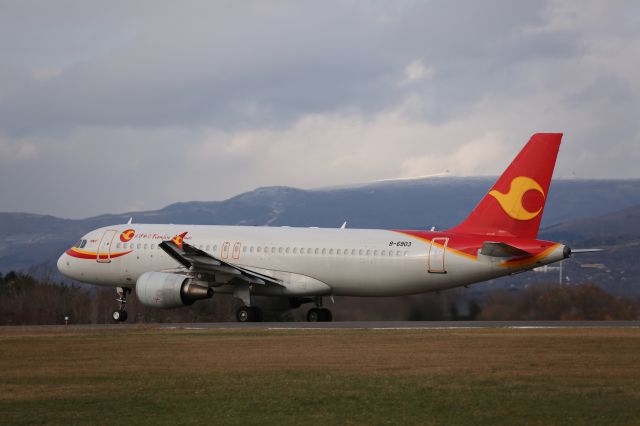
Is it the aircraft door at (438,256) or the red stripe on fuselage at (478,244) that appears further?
the aircraft door at (438,256)

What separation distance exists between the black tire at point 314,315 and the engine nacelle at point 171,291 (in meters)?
4.89

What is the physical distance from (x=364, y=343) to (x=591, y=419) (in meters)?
13.8

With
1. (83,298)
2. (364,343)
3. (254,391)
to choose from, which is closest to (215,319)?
(83,298)

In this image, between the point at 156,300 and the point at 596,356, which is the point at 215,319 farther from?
the point at 596,356

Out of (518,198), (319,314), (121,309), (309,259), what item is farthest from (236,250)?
(518,198)

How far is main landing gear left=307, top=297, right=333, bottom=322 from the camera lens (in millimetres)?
47844

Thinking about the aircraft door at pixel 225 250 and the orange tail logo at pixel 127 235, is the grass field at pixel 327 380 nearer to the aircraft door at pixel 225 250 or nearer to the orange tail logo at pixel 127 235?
the aircraft door at pixel 225 250

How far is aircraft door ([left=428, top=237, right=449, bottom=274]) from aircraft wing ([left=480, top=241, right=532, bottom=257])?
1831mm

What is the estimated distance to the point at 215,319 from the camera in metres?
58.3

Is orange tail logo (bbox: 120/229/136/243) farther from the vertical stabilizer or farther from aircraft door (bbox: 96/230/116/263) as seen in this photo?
the vertical stabilizer

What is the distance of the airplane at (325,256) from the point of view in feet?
140

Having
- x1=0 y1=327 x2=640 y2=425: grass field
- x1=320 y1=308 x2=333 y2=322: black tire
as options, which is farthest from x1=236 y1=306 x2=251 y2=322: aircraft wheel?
x1=0 y1=327 x2=640 y2=425: grass field

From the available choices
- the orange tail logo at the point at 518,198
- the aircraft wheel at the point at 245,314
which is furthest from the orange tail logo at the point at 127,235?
the orange tail logo at the point at 518,198

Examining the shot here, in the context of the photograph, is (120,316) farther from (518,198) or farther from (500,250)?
(518,198)
